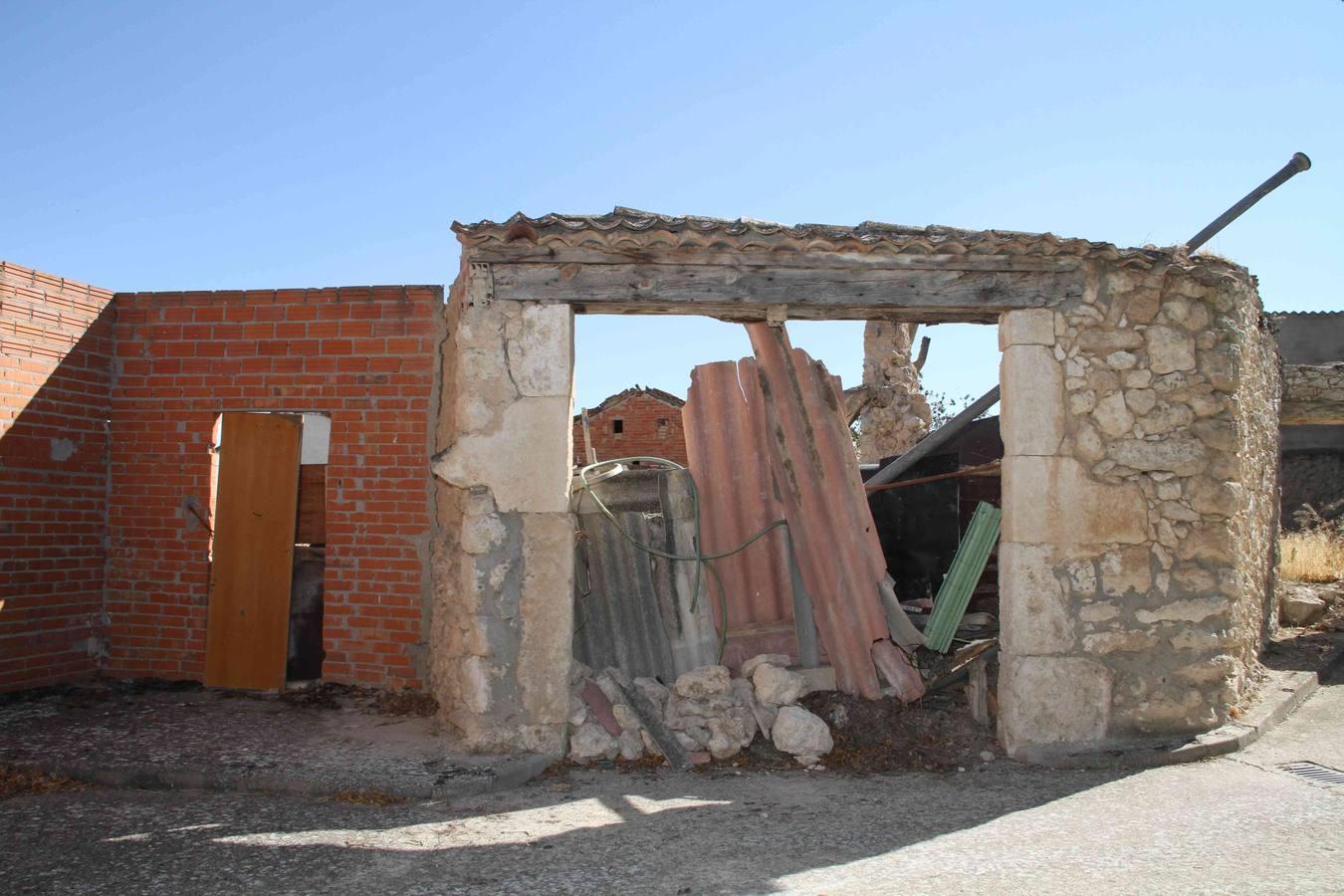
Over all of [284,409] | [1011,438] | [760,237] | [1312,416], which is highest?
[760,237]

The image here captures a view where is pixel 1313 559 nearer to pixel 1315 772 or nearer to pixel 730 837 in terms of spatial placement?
pixel 1315 772

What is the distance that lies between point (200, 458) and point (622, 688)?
3.66m

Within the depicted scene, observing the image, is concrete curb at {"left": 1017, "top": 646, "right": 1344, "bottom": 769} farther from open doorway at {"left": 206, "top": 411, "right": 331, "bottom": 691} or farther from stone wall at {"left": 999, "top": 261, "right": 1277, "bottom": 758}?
open doorway at {"left": 206, "top": 411, "right": 331, "bottom": 691}

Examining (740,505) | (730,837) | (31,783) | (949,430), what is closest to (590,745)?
(730,837)

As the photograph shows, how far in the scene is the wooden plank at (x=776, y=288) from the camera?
18.6 feet

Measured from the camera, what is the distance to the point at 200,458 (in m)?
7.14

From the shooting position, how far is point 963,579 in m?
6.54

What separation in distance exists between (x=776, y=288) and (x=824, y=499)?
1.52 m

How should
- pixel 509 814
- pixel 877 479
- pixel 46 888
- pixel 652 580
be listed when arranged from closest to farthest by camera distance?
pixel 46 888 → pixel 509 814 → pixel 652 580 → pixel 877 479

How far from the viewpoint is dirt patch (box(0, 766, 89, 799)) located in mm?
4902

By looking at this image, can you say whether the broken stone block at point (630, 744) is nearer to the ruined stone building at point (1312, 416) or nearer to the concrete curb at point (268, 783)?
the concrete curb at point (268, 783)

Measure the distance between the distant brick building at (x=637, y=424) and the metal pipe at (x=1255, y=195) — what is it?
9456mm

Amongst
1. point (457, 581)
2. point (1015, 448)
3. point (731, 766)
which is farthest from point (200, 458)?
point (1015, 448)

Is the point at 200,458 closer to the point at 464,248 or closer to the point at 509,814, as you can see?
the point at 464,248
